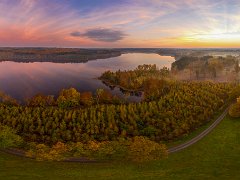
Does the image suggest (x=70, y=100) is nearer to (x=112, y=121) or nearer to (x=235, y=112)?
(x=112, y=121)

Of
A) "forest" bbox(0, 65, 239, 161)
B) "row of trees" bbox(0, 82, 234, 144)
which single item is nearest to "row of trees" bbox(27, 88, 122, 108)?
"forest" bbox(0, 65, 239, 161)

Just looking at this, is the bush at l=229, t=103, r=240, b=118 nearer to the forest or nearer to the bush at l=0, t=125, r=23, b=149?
the forest

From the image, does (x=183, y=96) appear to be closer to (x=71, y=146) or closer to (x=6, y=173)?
(x=71, y=146)

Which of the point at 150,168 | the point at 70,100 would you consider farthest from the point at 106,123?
the point at 70,100

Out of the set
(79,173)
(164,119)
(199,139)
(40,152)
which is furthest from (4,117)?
(199,139)

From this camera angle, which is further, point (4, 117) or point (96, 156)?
point (4, 117)
